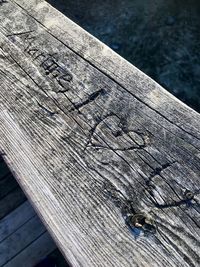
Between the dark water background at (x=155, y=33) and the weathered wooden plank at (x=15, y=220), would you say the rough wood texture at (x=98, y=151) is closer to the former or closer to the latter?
the weathered wooden plank at (x=15, y=220)

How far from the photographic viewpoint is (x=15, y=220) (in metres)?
2.97

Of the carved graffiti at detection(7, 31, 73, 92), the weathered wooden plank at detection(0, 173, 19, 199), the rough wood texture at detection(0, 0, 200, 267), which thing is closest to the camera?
the rough wood texture at detection(0, 0, 200, 267)

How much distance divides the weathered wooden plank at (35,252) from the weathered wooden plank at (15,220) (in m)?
0.17

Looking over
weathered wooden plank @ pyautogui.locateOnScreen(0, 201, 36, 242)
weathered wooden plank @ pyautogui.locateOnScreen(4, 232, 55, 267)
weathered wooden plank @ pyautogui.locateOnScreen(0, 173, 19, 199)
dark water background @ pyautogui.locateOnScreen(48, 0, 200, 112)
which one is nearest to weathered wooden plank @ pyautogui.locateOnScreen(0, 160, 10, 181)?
weathered wooden plank @ pyautogui.locateOnScreen(0, 173, 19, 199)

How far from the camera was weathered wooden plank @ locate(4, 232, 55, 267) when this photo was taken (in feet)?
9.30

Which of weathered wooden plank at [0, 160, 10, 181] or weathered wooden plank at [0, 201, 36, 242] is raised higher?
weathered wooden plank at [0, 160, 10, 181]

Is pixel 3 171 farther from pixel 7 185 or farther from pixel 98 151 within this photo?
pixel 98 151

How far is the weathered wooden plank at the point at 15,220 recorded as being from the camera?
9.62ft

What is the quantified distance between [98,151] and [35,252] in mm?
1568

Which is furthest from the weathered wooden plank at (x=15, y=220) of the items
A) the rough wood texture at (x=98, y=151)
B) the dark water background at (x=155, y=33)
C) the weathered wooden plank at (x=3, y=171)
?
the dark water background at (x=155, y=33)

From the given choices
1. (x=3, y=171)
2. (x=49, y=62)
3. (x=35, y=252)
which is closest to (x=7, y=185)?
(x=3, y=171)

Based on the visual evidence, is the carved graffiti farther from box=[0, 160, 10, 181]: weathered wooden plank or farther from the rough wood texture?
box=[0, 160, 10, 181]: weathered wooden plank

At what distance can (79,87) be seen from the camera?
1.77 m

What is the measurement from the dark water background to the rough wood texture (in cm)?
161
